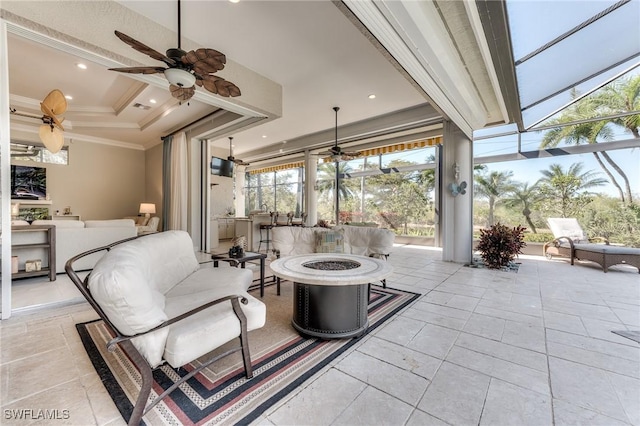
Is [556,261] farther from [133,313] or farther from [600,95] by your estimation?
[133,313]

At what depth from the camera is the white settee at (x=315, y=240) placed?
4.00 m

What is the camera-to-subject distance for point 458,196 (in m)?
5.40

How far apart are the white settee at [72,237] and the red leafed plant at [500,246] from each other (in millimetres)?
6832

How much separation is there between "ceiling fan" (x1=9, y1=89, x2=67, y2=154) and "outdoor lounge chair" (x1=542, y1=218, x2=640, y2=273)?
9.56m

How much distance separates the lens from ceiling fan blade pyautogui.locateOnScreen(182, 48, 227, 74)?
2.28m

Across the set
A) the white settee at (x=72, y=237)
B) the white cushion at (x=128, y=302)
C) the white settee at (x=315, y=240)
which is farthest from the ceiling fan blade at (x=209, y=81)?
the white settee at (x=72, y=237)

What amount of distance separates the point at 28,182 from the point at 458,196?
35.8 ft

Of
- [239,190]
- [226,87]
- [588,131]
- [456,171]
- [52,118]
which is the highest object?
[588,131]

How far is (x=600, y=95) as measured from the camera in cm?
548

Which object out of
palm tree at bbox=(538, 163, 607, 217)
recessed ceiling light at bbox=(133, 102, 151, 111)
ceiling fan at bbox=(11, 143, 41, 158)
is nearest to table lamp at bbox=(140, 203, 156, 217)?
ceiling fan at bbox=(11, 143, 41, 158)

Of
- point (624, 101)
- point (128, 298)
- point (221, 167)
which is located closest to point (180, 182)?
point (221, 167)

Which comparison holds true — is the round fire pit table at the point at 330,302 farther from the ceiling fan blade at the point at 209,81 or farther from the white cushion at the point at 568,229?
the white cushion at the point at 568,229

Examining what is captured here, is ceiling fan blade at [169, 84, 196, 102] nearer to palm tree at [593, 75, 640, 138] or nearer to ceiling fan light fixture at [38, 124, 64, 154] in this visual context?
ceiling fan light fixture at [38, 124, 64, 154]

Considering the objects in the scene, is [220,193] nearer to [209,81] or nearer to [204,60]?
[209,81]
